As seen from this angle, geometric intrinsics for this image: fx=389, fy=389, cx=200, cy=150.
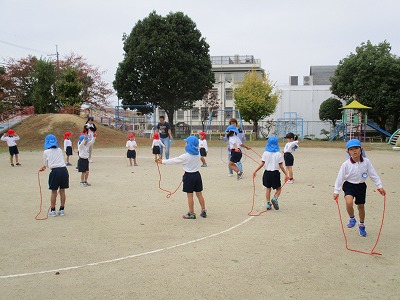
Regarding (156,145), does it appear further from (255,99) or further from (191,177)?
(255,99)

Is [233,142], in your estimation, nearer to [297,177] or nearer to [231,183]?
[231,183]

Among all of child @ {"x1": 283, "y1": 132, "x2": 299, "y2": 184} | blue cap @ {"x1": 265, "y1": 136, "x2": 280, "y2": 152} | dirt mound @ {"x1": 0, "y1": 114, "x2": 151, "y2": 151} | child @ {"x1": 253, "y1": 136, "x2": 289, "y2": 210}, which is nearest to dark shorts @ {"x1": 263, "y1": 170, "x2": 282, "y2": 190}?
child @ {"x1": 253, "y1": 136, "x2": 289, "y2": 210}

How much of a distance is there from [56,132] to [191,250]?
97.6 feet

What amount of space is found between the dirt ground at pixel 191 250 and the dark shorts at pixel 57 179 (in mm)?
654

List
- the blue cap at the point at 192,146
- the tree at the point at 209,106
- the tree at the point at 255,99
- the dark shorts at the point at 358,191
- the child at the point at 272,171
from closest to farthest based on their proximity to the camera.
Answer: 1. the dark shorts at the point at 358,191
2. the blue cap at the point at 192,146
3. the child at the point at 272,171
4. the tree at the point at 255,99
5. the tree at the point at 209,106

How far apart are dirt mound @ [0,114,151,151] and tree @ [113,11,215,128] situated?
750 cm

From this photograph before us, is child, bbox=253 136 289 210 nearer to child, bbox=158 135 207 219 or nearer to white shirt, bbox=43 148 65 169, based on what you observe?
child, bbox=158 135 207 219

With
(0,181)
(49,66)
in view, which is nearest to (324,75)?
(49,66)

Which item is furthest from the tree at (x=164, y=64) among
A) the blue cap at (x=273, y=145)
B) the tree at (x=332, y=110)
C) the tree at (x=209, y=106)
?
the blue cap at (x=273, y=145)

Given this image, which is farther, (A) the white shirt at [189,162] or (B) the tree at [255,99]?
(B) the tree at [255,99]

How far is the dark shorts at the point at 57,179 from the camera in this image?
316 inches

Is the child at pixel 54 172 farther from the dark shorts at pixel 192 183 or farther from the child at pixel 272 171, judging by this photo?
the child at pixel 272 171

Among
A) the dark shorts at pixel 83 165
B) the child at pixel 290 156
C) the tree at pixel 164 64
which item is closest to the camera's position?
the dark shorts at pixel 83 165

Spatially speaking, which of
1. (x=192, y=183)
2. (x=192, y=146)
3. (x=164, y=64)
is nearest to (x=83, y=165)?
(x=192, y=146)
